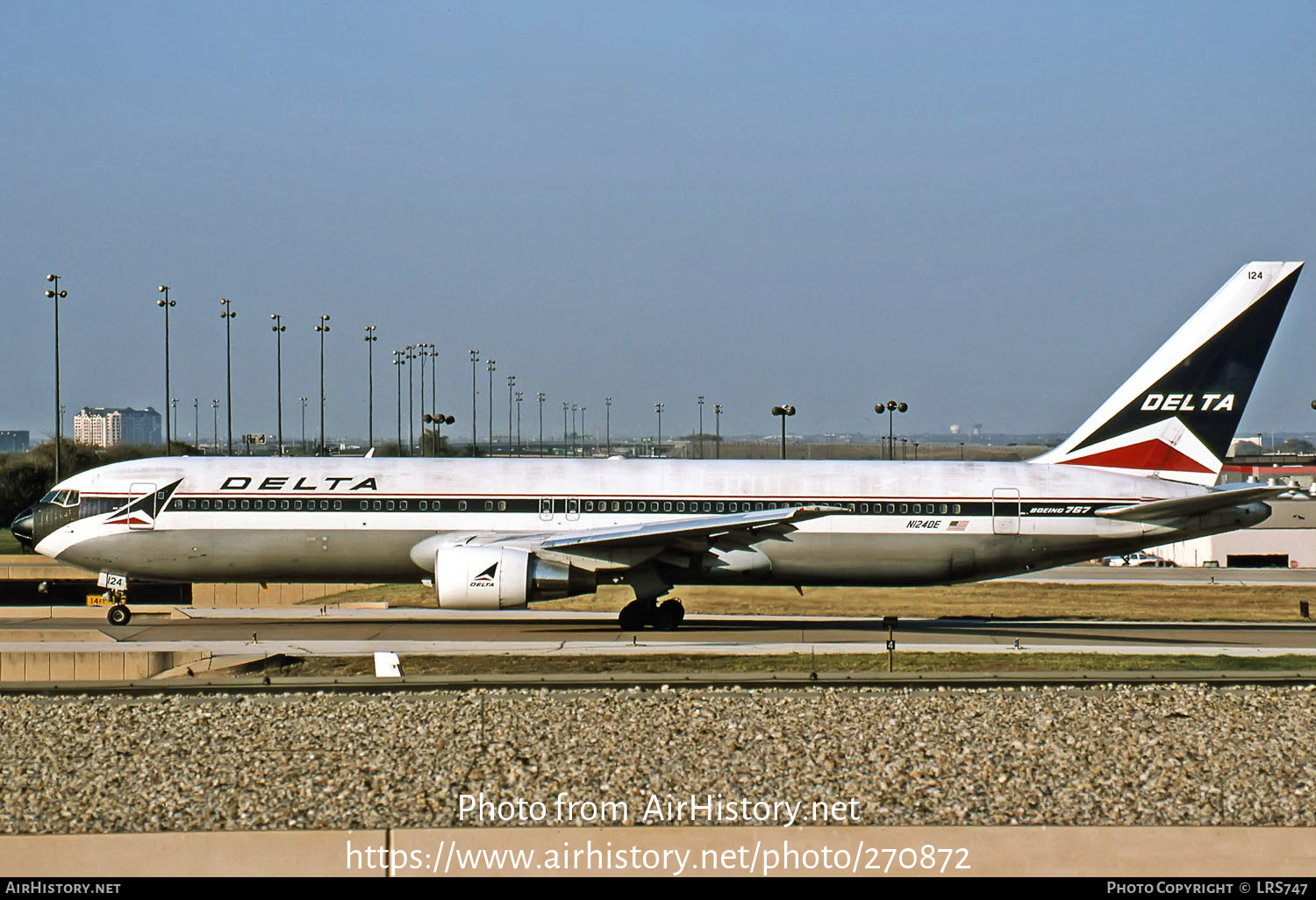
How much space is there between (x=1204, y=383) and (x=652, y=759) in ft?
70.8

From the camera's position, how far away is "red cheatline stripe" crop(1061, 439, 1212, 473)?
30344 millimetres

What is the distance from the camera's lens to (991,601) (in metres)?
38.1

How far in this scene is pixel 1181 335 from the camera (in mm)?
30516

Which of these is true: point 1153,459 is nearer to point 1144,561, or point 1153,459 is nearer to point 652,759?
point 652,759

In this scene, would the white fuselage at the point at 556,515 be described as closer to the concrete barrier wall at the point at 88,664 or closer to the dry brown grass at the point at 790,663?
the dry brown grass at the point at 790,663

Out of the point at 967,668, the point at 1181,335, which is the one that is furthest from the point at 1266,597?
the point at 967,668

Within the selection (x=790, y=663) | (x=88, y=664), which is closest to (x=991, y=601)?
(x=790, y=663)

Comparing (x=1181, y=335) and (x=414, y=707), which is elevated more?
(x=1181, y=335)

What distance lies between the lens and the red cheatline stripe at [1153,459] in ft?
99.6

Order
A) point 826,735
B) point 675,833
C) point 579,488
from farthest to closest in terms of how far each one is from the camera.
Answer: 1. point 579,488
2. point 826,735
3. point 675,833

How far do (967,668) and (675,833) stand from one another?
12420mm

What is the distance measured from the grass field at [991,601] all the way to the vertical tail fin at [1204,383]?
520 cm

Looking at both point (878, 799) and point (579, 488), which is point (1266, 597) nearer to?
point (579, 488)
